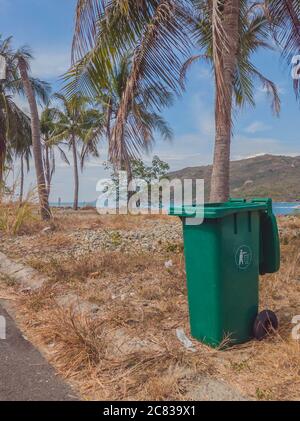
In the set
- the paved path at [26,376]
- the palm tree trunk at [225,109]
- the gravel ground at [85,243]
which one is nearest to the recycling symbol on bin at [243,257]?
the paved path at [26,376]

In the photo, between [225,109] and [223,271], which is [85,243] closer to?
[225,109]

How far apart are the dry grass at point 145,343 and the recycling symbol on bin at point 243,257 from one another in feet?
2.09

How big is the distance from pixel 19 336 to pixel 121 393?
152 cm

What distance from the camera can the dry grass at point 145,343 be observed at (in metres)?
2.51

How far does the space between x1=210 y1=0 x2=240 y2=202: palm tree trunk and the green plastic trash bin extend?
8.50 ft

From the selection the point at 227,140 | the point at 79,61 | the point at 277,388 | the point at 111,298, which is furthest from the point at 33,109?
the point at 277,388

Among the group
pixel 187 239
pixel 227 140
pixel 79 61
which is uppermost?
pixel 79 61

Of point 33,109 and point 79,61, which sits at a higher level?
point 33,109

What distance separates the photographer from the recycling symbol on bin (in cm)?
304

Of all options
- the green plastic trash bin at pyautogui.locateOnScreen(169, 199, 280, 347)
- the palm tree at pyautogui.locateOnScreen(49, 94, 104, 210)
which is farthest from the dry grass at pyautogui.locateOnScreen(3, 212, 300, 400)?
the palm tree at pyautogui.locateOnScreen(49, 94, 104, 210)

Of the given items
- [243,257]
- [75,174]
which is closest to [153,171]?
[75,174]

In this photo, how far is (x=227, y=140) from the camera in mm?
5988

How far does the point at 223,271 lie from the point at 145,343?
2.89ft
